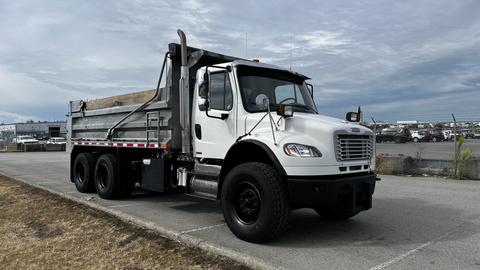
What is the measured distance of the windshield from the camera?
627 centimetres

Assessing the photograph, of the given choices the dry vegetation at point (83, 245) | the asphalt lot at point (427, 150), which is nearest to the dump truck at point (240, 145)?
the dry vegetation at point (83, 245)

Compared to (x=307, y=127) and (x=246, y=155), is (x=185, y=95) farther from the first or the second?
(x=307, y=127)

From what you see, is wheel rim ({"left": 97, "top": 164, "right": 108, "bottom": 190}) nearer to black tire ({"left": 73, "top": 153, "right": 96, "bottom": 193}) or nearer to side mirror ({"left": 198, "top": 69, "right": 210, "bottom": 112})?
black tire ({"left": 73, "top": 153, "right": 96, "bottom": 193})

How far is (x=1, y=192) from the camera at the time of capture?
1050 cm

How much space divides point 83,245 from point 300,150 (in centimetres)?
322

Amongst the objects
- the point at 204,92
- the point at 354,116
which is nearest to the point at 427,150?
the point at 354,116

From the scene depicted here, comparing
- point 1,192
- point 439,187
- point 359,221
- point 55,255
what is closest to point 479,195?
point 439,187

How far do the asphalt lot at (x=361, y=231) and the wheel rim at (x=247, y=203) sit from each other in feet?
1.10

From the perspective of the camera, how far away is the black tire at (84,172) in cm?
986

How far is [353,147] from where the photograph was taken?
573cm

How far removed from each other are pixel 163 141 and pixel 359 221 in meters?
3.74

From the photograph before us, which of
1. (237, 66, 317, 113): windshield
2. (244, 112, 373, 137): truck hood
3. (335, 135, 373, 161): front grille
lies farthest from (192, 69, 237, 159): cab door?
(335, 135, 373, 161): front grille

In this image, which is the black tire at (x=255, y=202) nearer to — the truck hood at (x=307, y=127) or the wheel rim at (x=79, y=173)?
the truck hood at (x=307, y=127)

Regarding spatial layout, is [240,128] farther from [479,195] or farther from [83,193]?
[479,195]
